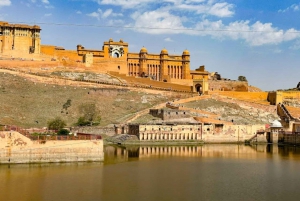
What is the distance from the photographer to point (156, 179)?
21922 mm

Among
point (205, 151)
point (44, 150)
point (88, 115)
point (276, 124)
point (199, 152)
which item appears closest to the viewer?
point (44, 150)

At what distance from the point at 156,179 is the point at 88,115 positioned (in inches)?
884

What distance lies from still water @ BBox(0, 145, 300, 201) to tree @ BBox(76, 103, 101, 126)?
425 inches

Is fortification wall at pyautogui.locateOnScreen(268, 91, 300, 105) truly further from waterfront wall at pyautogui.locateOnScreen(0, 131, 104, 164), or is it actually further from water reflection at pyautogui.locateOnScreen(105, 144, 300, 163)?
waterfront wall at pyautogui.locateOnScreen(0, 131, 104, 164)

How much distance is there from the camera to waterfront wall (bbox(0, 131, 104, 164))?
23.6 meters

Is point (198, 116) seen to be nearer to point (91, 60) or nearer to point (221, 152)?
point (221, 152)

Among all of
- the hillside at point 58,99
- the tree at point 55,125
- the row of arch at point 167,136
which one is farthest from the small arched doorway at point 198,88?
the tree at point 55,125

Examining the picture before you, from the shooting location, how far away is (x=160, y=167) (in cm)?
2564

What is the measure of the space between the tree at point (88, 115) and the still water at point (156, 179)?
1079 centimetres

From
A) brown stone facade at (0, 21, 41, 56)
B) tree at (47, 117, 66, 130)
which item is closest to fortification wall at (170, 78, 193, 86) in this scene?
brown stone facade at (0, 21, 41, 56)

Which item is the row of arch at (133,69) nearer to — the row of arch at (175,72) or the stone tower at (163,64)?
the stone tower at (163,64)

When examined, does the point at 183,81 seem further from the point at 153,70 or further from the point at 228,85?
the point at 228,85

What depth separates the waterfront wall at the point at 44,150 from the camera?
931 inches

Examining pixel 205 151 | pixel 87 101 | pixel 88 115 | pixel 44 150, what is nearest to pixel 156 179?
pixel 44 150
